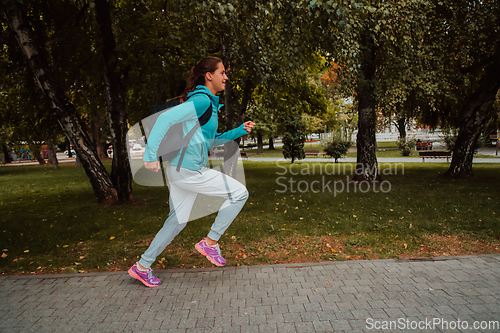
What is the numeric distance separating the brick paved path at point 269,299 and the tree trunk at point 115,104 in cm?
499

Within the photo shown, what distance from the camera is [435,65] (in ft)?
34.4

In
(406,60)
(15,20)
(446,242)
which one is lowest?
(446,242)

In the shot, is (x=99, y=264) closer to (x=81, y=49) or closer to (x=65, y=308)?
(x=65, y=308)

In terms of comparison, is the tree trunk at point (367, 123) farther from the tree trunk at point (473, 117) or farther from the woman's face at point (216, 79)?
the woman's face at point (216, 79)

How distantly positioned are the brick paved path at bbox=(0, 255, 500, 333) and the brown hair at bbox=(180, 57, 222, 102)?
206cm

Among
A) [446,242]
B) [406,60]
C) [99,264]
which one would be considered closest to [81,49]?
[99,264]

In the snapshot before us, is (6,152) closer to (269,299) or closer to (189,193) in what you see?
(189,193)

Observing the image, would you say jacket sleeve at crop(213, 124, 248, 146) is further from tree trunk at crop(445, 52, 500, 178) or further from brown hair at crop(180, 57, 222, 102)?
tree trunk at crop(445, 52, 500, 178)

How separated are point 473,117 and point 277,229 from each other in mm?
9964

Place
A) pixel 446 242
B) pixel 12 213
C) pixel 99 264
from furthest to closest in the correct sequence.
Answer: pixel 12 213 → pixel 446 242 → pixel 99 264

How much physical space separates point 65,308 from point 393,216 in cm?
590

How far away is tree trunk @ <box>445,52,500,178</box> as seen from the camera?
1195cm

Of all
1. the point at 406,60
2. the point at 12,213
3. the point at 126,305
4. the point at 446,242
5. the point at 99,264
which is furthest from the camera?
the point at 406,60

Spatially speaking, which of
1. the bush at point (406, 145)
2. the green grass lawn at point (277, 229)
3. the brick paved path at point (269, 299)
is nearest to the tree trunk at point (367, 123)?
the green grass lawn at point (277, 229)
